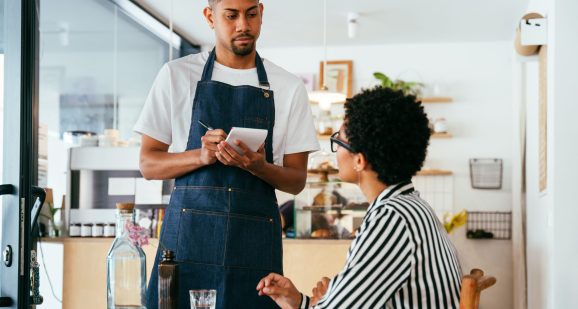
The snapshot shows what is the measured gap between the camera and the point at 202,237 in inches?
77.2

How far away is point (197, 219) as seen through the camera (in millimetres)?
1972

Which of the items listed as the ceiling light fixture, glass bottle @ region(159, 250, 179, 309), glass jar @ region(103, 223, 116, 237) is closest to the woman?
glass bottle @ region(159, 250, 179, 309)

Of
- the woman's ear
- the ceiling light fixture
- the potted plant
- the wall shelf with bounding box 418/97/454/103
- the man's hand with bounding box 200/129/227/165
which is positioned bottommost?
the woman's ear

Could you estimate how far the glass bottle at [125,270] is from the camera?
1657mm

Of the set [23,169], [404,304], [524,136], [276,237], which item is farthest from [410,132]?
[524,136]

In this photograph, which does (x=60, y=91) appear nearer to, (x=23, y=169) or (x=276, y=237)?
(x=23, y=169)

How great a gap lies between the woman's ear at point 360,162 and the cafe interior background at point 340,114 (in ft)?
8.72

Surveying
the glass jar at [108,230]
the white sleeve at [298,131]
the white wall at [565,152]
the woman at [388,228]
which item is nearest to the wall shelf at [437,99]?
the white wall at [565,152]

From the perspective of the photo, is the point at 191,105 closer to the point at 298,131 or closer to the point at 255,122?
the point at 255,122

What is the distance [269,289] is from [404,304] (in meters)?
0.30

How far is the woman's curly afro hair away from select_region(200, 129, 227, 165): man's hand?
0.39m

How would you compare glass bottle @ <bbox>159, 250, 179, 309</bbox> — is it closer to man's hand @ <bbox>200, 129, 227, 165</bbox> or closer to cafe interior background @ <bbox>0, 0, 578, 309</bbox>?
man's hand @ <bbox>200, 129, 227, 165</bbox>

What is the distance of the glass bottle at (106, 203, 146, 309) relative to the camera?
1657 millimetres

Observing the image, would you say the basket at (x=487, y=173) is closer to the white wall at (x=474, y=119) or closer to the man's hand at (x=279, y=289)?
the white wall at (x=474, y=119)
